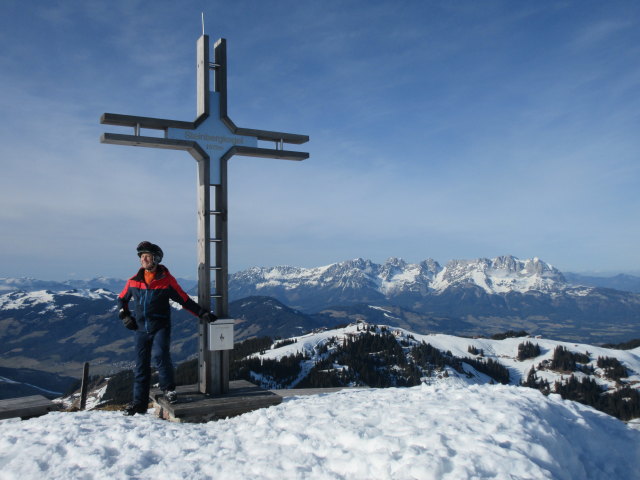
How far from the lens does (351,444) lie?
23.2 ft

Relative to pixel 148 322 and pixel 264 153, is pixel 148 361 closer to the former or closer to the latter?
pixel 148 322

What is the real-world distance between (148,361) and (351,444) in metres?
5.41

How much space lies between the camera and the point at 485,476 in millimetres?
5922

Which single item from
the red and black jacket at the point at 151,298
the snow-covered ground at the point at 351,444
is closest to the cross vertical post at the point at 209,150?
the red and black jacket at the point at 151,298

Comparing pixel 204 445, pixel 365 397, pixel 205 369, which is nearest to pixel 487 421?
pixel 365 397

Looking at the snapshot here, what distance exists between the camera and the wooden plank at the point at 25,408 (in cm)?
978

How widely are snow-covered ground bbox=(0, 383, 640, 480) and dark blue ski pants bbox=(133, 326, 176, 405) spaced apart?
0.94 metres

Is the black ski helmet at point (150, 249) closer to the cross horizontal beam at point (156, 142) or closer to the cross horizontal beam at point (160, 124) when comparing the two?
the cross horizontal beam at point (156, 142)

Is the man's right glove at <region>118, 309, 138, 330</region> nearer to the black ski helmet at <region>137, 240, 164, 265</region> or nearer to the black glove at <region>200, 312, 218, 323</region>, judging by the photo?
the black ski helmet at <region>137, 240, 164, 265</region>

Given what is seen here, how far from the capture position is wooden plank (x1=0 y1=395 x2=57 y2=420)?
9.78 metres

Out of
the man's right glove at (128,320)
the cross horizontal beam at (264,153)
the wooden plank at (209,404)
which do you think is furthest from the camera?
the cross horizontal beam at (264,153)

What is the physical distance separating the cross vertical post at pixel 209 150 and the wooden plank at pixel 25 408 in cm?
333

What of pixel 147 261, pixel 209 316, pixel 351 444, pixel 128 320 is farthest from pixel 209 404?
pixel 351 444

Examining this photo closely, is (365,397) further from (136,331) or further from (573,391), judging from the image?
(573,391)
